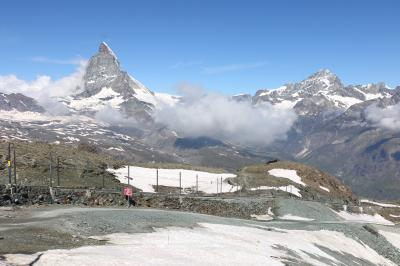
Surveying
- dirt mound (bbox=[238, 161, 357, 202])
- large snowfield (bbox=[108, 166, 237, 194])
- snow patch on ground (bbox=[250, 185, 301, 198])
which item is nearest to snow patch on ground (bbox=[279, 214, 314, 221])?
large snowfield (bbox=[108, 166, 237, 194])

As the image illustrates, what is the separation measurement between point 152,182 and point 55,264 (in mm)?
83391

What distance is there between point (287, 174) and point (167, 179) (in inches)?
1892

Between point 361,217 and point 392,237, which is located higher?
point 392,237

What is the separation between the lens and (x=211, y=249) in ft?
117

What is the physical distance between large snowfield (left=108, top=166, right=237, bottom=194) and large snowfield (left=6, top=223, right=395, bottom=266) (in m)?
48.5

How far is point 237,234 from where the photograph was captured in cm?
4722

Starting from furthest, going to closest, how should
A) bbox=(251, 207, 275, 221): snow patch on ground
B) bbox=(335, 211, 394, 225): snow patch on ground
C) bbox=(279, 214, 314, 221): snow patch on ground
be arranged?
bbox=(335, 211, 394, 225): snow patch on ground, bbox=(279, 214, 314, 221): snow patch on ground, bbox=(251, 207, 275, 221): snow patch on ground

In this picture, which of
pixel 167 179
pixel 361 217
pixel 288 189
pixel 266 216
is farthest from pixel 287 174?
pixel 266 216

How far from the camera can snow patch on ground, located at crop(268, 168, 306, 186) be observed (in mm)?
146875

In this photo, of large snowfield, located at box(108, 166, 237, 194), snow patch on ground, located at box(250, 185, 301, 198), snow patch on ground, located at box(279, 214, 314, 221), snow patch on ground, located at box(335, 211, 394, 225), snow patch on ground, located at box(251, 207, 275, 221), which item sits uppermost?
large snowfield, located at box(108, 166, 237, 194)

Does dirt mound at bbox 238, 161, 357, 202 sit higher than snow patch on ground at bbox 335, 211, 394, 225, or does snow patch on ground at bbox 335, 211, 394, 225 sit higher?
dirt mound at bbox 238, 161, 357, 202

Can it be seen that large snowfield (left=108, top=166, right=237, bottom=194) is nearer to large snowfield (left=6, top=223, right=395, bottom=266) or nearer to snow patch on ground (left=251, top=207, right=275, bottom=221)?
snow patch on ground (left=251, top=207, right=275, bottom=221)

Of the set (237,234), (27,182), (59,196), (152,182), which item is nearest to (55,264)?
(237,234)

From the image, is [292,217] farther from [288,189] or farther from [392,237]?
[288,189]
